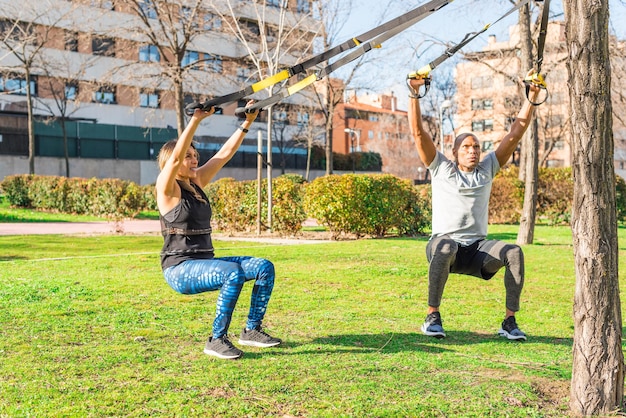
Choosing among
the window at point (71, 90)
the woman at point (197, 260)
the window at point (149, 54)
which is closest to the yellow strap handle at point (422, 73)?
the woman at point (197, 260)

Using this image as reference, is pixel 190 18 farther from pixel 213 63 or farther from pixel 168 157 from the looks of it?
pixel 168 157

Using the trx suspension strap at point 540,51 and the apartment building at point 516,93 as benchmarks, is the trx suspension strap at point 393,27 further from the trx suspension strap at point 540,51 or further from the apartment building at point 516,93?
the apartment building at point 516,93

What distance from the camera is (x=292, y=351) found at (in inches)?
190

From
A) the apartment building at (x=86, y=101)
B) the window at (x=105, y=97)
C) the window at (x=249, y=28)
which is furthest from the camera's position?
the window at (x=105, y=97)

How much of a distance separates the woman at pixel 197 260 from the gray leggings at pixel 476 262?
1256 millimetres

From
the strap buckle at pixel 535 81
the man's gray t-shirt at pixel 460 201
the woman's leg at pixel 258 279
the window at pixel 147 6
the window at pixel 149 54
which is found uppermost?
the window at pixel 149 54

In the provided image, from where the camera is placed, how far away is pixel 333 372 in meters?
4.27

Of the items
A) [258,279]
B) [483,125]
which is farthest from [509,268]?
[483,125]

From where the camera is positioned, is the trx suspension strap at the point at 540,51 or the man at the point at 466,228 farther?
the man at the point at 466,228

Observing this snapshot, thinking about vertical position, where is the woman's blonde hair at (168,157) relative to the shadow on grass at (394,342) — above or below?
above

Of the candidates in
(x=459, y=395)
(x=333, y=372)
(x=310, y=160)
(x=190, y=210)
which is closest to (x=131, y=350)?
(x=190, y=210)

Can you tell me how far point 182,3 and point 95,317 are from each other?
18214 mm

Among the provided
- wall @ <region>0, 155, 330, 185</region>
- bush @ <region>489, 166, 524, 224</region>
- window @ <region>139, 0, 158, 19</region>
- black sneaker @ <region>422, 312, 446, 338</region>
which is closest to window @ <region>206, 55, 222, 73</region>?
window @ <region>139, 0, 158, 19</region>

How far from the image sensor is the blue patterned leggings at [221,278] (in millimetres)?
4648
